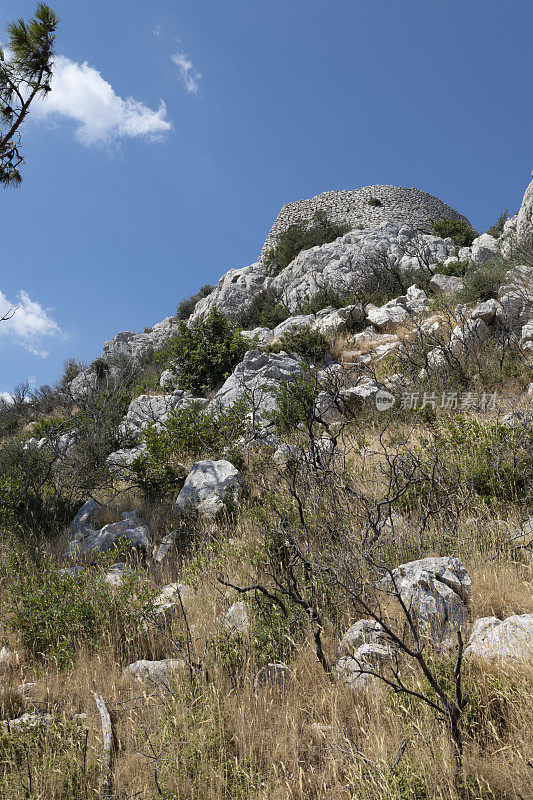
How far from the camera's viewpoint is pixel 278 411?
314 inches

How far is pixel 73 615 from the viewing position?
141 inches

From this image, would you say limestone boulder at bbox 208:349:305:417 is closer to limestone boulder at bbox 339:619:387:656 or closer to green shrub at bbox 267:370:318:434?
green shrub at bbox 267:370:318:434

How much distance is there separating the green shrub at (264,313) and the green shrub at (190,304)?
7.78m

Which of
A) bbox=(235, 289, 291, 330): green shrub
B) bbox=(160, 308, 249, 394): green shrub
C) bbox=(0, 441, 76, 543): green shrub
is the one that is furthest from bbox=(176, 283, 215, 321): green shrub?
bbox=(0, 441, 76, 543): green shrub

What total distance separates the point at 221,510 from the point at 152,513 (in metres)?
1.17

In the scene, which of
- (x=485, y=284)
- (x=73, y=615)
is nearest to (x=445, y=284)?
(x=485, y=284)

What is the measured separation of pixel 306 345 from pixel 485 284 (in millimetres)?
4678

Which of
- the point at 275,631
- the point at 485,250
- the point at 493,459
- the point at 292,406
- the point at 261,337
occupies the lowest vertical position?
the point at 275,631

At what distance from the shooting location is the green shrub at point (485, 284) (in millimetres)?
10805

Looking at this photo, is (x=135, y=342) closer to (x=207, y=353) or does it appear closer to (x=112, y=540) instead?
(x=207, y=353)

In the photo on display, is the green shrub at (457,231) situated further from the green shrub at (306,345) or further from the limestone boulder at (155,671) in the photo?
the limestone boulder at (155,671)

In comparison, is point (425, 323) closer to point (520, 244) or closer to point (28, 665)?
point (520, 244)

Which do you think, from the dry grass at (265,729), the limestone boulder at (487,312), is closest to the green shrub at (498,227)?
the limestone boulder at (487,312)

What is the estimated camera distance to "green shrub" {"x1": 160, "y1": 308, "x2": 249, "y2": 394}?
38.3 feet
